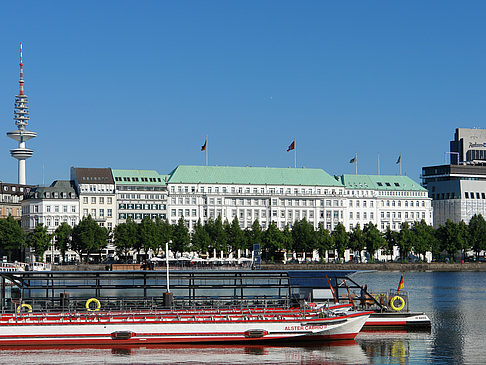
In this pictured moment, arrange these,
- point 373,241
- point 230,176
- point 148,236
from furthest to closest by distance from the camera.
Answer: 1. point 230,176
2. point 373,241
3. point 148,236

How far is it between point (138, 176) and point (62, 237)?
92.8ft

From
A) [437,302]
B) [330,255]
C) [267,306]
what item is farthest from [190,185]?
[267,306]

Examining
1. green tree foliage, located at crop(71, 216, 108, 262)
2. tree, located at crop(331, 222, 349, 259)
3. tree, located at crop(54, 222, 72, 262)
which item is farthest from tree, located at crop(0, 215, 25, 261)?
tree, located at crop(331, 222, 349, 259)

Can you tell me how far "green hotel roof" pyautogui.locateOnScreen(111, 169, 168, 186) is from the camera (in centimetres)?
18500

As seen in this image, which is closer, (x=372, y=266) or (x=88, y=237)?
(x=88, y=237)

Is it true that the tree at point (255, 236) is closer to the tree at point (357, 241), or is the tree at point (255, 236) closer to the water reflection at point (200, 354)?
the tree at point (357, 241)

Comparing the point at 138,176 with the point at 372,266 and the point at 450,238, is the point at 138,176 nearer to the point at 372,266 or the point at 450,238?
the point at 372,266

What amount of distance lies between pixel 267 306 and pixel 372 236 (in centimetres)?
11906

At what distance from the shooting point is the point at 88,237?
162 meters

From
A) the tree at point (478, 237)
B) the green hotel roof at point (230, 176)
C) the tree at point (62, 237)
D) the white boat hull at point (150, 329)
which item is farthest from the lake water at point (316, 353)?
the green hotel roof at point (230, 176)

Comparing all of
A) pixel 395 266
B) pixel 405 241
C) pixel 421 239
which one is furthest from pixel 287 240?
pixel 421 239

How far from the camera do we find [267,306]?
5859cm

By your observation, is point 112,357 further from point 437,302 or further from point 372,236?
point 372,236

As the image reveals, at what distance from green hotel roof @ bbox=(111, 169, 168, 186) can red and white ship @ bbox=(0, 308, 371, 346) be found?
13068cm
